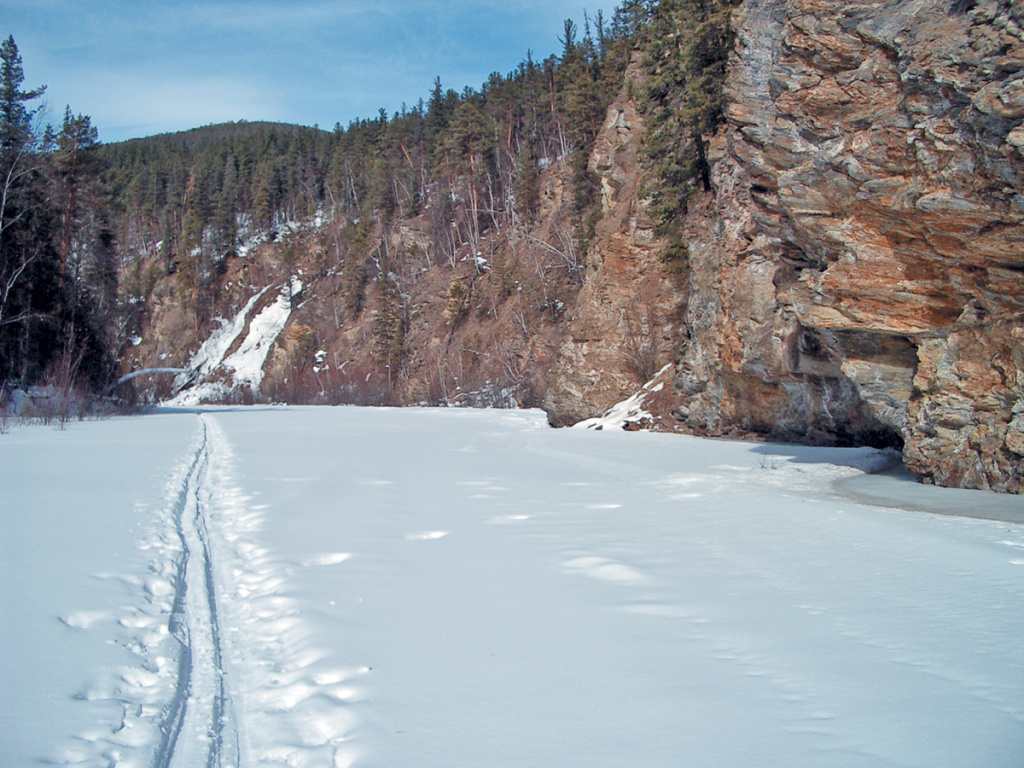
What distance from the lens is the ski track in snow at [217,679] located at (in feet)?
8.77

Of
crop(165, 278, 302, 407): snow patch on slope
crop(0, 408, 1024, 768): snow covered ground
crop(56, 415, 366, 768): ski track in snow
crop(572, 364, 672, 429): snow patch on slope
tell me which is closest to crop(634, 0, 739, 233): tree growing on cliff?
crop(572, 364, 672, 429): snow patch on slope

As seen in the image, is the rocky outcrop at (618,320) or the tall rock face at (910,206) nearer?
the tall rock face at (910,206)

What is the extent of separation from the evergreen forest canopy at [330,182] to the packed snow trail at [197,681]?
18370 millimetres

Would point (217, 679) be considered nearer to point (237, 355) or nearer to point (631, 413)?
point (631, 413)

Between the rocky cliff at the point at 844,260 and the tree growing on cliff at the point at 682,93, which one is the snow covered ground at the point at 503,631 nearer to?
the rocky cliff at the point at 844,260

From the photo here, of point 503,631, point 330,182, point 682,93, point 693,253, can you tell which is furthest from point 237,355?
point 503,631

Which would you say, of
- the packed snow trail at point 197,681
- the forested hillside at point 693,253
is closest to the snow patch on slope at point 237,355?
the forested hillside at point 693,253

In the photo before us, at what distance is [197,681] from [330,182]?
8447 cm

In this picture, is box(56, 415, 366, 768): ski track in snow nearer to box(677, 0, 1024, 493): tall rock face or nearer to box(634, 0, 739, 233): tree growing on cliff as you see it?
box(677, 0, 1024, 493): tall rock face

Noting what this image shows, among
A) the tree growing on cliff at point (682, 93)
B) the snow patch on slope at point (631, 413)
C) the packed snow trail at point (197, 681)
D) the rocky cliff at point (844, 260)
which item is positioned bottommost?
the packed snow trail at point (197, 681)

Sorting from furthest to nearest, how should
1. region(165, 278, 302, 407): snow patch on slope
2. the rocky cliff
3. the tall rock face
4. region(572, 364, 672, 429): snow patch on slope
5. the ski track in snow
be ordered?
1. region(165, 278, 302, 407): snow patch on slope
2. region(572, 364, 672, 429): snow patch on slope
3. the rocky cliff
4. the tall rock face
5. the ski track in snow

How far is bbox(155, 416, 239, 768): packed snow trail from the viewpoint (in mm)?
2680

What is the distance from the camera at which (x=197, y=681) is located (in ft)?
10.8

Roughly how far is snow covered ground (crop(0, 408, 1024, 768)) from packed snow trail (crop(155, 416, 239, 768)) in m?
0.01
